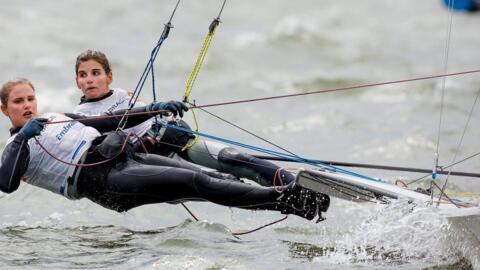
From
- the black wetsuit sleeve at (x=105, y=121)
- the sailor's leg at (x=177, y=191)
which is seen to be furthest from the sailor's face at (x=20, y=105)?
the sailor's leg at (x=177, y=191)

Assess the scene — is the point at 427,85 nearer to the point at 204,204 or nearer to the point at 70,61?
the point at 70,61

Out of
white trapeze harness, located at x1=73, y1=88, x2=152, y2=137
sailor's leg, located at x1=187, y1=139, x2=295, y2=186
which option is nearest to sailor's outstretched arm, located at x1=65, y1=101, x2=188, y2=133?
white trapeze harness, located at x1=73, y1=88, x2=152, y2=137

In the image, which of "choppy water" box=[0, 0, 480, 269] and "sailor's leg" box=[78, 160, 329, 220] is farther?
"choppy water" box=[0, 0, 480, 269]

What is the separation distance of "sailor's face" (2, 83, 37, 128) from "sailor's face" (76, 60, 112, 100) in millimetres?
348

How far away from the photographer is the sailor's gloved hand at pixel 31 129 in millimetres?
5117

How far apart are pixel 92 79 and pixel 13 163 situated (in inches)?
31.8

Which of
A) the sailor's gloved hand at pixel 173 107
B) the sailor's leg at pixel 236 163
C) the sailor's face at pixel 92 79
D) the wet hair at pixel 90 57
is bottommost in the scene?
the sailor's leg at pixel 236 163

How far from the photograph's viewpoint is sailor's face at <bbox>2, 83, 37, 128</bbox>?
216 inches

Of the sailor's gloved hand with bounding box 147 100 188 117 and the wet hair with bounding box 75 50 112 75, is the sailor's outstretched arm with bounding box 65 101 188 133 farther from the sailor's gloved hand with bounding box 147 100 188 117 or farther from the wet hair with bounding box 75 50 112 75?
the wet hair with bounding box 75 50 112 75

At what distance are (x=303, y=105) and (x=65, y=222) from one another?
6190 millimetres

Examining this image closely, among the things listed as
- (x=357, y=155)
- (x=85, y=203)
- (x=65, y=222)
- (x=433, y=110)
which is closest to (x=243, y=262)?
(x=65, y=222)

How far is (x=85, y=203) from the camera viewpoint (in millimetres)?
6965

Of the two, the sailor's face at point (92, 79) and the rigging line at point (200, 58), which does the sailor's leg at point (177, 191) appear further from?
the sailor's face at point (92, 79)

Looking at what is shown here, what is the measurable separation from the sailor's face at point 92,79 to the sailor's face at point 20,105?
35 cm
